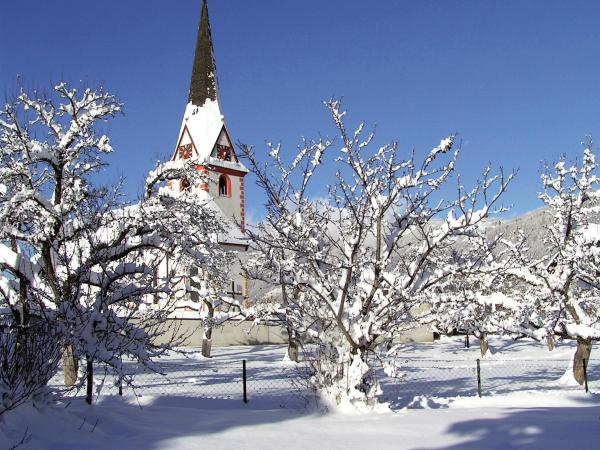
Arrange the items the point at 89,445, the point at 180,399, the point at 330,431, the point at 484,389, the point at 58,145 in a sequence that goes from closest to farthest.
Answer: the point at 89,445, the point at 330,431, the point at 180,399, the point at 58,145, the point at 484,389

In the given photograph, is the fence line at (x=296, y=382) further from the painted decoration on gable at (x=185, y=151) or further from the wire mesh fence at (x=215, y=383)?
the painted decoration on gable at (x=185, y=151)

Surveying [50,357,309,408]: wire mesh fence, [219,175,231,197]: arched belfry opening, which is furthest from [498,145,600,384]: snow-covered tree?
[219,175,231,197]: arched belfry opening

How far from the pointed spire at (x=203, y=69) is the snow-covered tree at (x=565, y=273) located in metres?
37.4

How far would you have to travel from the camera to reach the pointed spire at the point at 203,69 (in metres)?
50.4

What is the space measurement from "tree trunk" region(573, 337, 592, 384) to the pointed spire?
39809mm

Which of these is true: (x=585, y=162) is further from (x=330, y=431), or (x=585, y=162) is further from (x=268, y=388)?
(x=330, y=431)

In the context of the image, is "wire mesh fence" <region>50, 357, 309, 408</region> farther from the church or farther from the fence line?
the church

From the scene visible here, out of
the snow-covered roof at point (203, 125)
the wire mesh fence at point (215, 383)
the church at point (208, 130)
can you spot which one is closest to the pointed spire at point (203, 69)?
the church at point (208, 130)

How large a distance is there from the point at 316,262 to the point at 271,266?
2.77ft

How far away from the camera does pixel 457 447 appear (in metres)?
7.36

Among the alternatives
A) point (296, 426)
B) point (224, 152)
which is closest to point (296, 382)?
point (296, 426)

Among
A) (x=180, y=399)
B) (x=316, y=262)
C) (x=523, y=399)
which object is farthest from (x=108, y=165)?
(x=523, y=399)

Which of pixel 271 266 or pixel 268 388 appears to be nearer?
pixel 271 266

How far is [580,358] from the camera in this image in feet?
56.6
